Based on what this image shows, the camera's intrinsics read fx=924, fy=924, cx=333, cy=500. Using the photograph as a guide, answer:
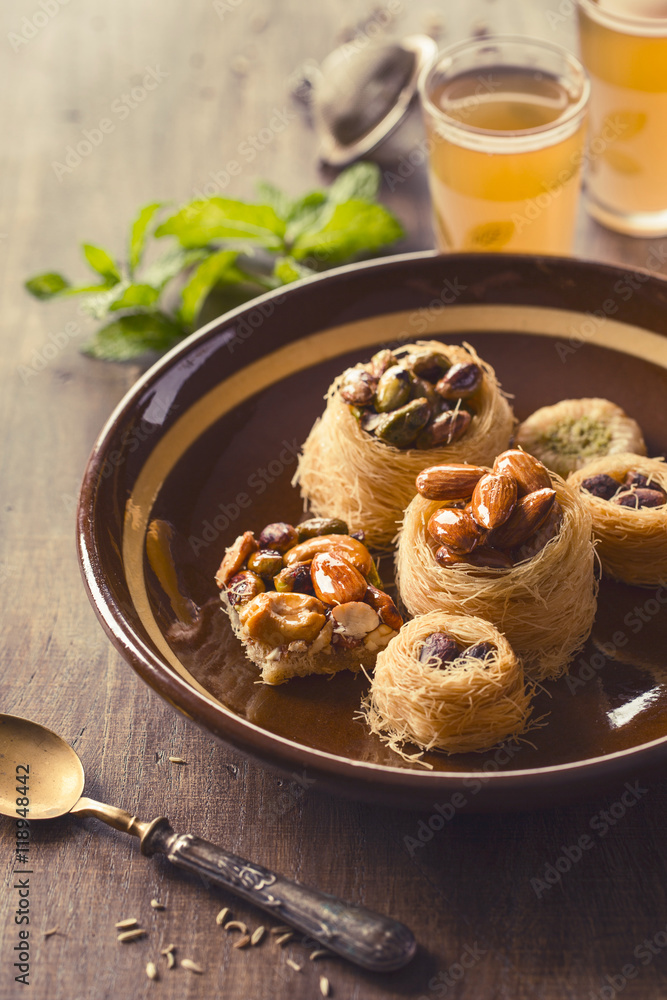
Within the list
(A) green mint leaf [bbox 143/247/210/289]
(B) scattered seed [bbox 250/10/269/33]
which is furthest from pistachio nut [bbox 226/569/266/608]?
(B) scattered seed [bbox 250/10/269/33]

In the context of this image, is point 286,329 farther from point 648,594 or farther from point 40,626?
point 648,594

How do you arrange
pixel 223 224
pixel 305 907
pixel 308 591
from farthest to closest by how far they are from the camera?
pixel 223 224 < pixel 308 591 < pixel 305 907

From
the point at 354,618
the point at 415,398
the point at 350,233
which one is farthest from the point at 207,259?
the point at 354,618

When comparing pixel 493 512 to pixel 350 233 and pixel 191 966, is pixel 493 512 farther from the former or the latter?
pixel 350 233

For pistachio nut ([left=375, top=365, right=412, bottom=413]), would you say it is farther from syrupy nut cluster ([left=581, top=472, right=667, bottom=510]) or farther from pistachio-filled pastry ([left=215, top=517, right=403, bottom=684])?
syrupy nut cluster ([left=581, top=472, right=667, bottom=510])

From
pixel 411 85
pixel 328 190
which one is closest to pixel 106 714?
pixel 328 190
